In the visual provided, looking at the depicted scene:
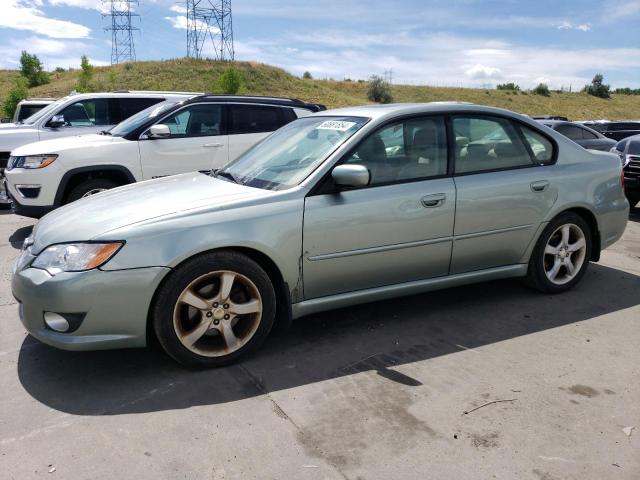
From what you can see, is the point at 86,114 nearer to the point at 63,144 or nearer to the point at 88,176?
the point at 63,144

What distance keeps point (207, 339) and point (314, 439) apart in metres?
1.08

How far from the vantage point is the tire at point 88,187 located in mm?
6904

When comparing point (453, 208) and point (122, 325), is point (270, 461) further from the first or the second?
point (453, 208)

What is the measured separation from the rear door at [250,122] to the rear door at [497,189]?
3993 millimetres

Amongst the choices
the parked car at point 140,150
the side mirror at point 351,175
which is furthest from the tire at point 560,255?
the parked car at point 140,150

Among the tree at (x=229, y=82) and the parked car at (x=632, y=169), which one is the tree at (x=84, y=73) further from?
the parked car at (x=632, y=169)

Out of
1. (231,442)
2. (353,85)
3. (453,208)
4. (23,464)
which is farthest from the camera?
(353,85)

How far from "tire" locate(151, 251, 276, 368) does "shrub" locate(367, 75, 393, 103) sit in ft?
221

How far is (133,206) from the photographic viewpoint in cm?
346

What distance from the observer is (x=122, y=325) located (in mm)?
3115

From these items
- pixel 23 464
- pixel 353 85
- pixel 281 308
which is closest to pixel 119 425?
pixel 23 464

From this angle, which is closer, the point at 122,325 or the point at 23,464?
the point at 23,464

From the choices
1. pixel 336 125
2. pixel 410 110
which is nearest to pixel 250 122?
pixel 336 125

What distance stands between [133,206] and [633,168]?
26.3 feet
